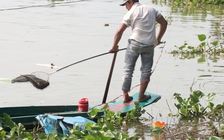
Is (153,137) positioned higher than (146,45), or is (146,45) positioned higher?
(146,45)

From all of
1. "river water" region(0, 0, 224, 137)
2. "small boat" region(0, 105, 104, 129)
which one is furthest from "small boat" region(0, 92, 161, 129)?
"river water" region(0, 0, 224, 137)

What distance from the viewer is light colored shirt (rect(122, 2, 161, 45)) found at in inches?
281

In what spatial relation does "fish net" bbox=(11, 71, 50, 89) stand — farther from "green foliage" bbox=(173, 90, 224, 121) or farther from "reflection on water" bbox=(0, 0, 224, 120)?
"green foliage" bbox=(173, 90, 224, 121)

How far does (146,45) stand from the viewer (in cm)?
718

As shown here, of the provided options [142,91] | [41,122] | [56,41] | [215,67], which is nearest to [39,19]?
[56,41]

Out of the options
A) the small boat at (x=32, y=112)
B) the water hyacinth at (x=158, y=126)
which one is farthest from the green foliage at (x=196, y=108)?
the small boat at (x=32, y=112)

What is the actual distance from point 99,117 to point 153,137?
753 mm

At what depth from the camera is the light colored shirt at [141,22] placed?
7137 millimetres

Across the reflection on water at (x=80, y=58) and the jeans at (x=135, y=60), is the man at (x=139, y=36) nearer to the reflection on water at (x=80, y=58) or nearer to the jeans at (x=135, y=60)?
the jeans at (x=135, y=60)

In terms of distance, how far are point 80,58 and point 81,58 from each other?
0.02 metres

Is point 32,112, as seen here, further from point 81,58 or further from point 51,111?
point 81,58

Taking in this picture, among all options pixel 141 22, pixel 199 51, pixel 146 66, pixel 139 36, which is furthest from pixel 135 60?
pixel 199 51

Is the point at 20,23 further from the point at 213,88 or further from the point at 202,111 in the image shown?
the point at 202,111

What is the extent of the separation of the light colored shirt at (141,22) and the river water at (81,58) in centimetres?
108
